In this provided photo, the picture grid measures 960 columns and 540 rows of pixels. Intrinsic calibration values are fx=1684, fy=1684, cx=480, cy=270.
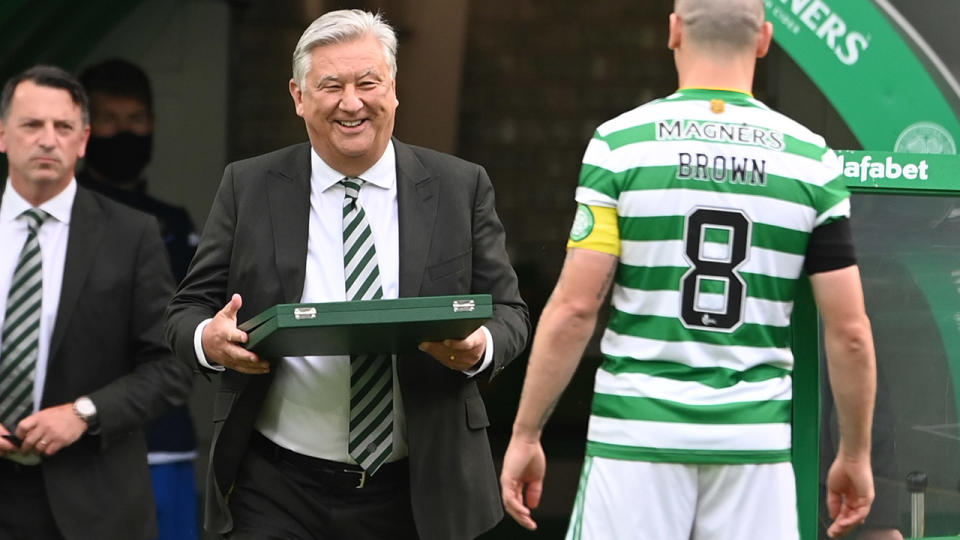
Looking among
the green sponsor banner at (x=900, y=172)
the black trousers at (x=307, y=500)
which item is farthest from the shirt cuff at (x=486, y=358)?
the green sponsor banner at (x=900, y=172)

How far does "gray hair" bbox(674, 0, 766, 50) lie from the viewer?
340 cm

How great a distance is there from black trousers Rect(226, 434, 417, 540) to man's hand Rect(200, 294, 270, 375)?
263 mm

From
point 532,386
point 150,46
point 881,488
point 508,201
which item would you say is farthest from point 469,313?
point 150,46

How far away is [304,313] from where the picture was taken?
3.41m

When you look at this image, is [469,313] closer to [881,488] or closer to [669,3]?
[881,488]

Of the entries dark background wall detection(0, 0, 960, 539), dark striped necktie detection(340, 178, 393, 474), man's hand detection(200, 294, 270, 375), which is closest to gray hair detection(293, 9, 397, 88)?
dark striped necktie detection(340, 178, 393, 474)

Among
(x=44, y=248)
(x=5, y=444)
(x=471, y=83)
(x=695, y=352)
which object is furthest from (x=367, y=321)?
(x=471, y=83)

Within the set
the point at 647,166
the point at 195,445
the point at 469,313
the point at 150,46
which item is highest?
the point at 150,46

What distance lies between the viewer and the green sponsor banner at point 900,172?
4.04 meters

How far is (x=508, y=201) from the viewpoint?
616 cm

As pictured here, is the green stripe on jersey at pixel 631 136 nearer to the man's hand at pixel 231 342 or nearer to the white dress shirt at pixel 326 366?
the white dress shirt at pixel 326 366

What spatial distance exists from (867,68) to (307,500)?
2832mm

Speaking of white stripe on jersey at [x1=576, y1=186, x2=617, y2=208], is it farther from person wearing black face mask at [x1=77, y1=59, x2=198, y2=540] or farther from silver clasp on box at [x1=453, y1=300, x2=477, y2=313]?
person wearing black face mask at [x1=77, y1=59, x2=198, y2=540]

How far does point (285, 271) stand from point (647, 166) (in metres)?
0.96
